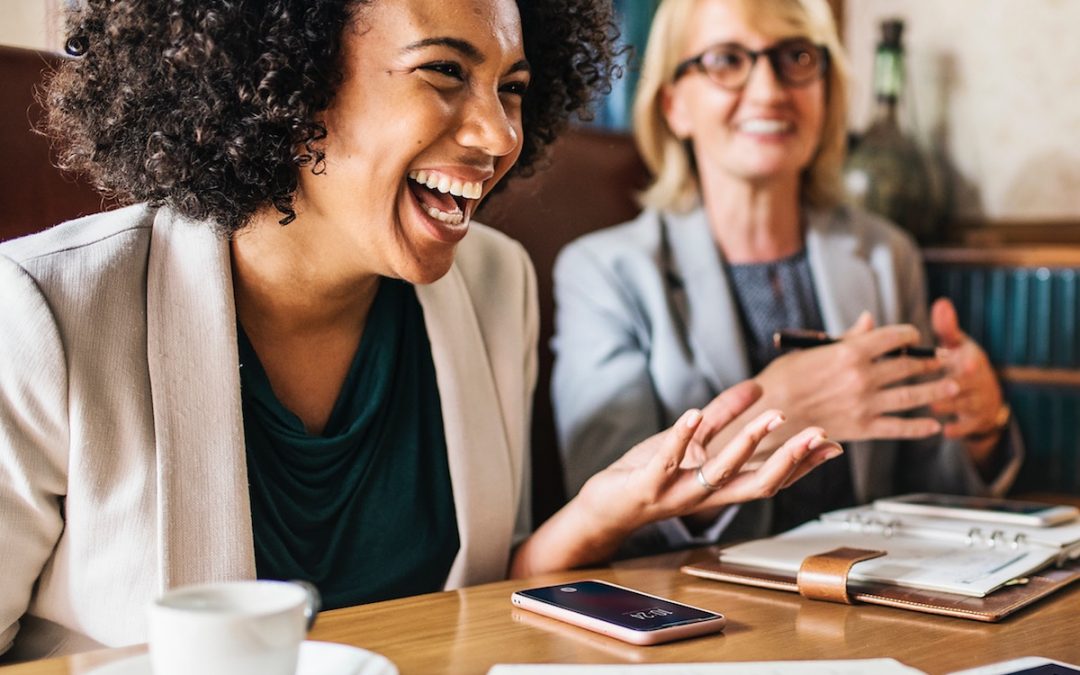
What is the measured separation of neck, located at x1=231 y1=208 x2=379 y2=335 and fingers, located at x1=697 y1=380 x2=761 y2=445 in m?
0.42

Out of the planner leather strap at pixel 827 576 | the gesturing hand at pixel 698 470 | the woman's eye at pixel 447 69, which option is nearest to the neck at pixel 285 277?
the woman's eye at pixel 447 69

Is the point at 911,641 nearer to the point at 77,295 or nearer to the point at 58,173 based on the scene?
the point at 77,295

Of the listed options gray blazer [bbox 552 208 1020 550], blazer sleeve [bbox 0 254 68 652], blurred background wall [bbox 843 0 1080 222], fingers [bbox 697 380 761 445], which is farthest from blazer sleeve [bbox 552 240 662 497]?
blurred background wall [bbox 843 0 1080 222]

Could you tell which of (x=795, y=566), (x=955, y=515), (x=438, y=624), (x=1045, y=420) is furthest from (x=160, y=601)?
(x=1045, y=420)

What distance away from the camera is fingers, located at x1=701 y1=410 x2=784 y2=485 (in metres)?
1.07

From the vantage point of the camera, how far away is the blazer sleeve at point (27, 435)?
1.04 m

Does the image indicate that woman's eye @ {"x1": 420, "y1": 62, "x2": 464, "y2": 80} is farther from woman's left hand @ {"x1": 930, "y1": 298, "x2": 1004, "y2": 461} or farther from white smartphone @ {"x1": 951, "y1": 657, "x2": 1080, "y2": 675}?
woman's left hand @ {"x1": 930, "y1": 298, "x2": 1004, "y2": 461}

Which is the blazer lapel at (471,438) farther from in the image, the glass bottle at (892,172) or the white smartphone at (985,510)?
the glass bottle at (892,172)

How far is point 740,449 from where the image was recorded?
109cm

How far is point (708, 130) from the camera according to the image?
6.69ft

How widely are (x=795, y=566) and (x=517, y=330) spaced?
544 millimetres

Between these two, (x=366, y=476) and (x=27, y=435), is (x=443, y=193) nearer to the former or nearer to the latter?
(x=366, y=476)

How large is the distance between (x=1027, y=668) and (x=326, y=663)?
516mm

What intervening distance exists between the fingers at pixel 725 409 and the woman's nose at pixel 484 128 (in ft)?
1.17
